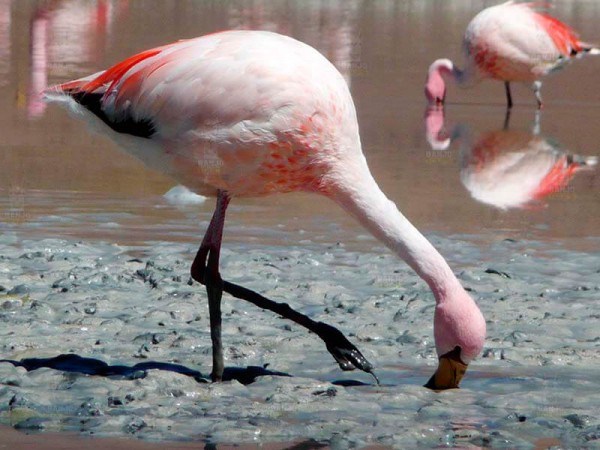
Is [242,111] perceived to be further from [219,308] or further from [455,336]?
[455,336]

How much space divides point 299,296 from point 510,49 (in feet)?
35.7

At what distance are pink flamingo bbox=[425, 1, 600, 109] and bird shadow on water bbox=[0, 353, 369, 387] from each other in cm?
1160

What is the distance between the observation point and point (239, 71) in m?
5.58

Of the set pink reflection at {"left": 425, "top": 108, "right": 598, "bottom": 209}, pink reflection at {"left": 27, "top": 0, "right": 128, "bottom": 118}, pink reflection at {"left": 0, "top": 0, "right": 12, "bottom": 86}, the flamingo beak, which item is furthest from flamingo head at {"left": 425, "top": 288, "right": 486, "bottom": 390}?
pink reflection at {"left": 0, "top": 0, "right": 12, "bottom": 86}

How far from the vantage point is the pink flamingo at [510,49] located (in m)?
17.1

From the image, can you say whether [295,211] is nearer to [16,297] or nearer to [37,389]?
[16,297]

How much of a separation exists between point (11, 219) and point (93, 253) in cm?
108

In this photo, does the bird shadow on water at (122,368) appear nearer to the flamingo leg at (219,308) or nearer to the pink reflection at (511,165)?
the flamingo leg at (219,308)

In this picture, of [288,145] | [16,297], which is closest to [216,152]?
[288,145]

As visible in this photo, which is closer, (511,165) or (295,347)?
(295,347)

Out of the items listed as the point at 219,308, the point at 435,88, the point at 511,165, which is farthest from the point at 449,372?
the point at 435,88

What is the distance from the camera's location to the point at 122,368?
5.63 m

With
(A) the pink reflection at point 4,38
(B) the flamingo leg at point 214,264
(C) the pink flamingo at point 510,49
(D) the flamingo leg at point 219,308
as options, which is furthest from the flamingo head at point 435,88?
(B) the flamingo leg at point 214,264

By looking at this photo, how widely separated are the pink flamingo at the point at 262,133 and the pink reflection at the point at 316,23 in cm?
1171
